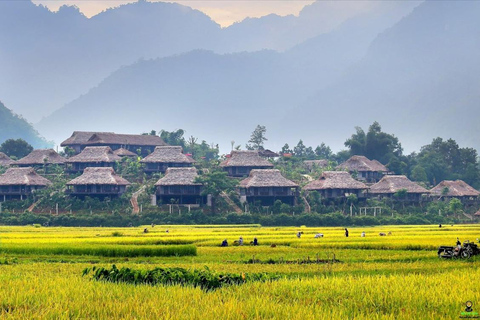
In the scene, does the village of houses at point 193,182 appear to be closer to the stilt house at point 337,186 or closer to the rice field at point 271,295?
the stilt house at point 337,186

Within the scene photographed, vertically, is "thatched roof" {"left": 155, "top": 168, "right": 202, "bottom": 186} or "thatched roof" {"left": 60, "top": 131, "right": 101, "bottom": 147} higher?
→ "thatched roof" {"left": 60, "top": 131, "right": 101, "bottom": 147}

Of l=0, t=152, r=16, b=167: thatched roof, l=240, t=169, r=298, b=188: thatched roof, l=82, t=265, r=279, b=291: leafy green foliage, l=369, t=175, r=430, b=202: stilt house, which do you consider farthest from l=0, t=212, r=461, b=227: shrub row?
l=82, t=265, r=279, b=291: leafy green foliage

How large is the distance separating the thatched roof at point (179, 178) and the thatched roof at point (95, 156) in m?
11.7

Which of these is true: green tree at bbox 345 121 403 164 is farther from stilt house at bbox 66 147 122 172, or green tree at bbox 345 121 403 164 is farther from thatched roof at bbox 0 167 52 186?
A: thatched roof at bbox 0 167 52 186

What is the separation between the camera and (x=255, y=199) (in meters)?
62.9

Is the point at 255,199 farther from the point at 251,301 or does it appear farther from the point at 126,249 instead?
the point at 251,301

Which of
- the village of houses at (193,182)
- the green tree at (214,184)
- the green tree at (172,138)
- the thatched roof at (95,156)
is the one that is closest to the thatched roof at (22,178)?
the village of houses at (193,182)

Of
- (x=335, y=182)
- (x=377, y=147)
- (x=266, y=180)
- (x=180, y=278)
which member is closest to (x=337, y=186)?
(x=335, y=182)

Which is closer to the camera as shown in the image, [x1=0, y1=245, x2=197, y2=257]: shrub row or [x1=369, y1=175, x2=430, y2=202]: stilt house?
[x1=0, y1=245, x2=197, y2=257]: shrub row

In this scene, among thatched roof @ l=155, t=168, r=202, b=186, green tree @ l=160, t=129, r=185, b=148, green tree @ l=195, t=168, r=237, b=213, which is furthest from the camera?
green tree @ l=160, t=129, r=185, b=148

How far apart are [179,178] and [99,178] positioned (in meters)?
7.68

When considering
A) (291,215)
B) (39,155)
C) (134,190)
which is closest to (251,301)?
(291,215)

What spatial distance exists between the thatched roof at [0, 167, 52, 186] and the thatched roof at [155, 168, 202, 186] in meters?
12.6

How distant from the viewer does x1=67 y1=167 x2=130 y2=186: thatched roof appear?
61875 mm
